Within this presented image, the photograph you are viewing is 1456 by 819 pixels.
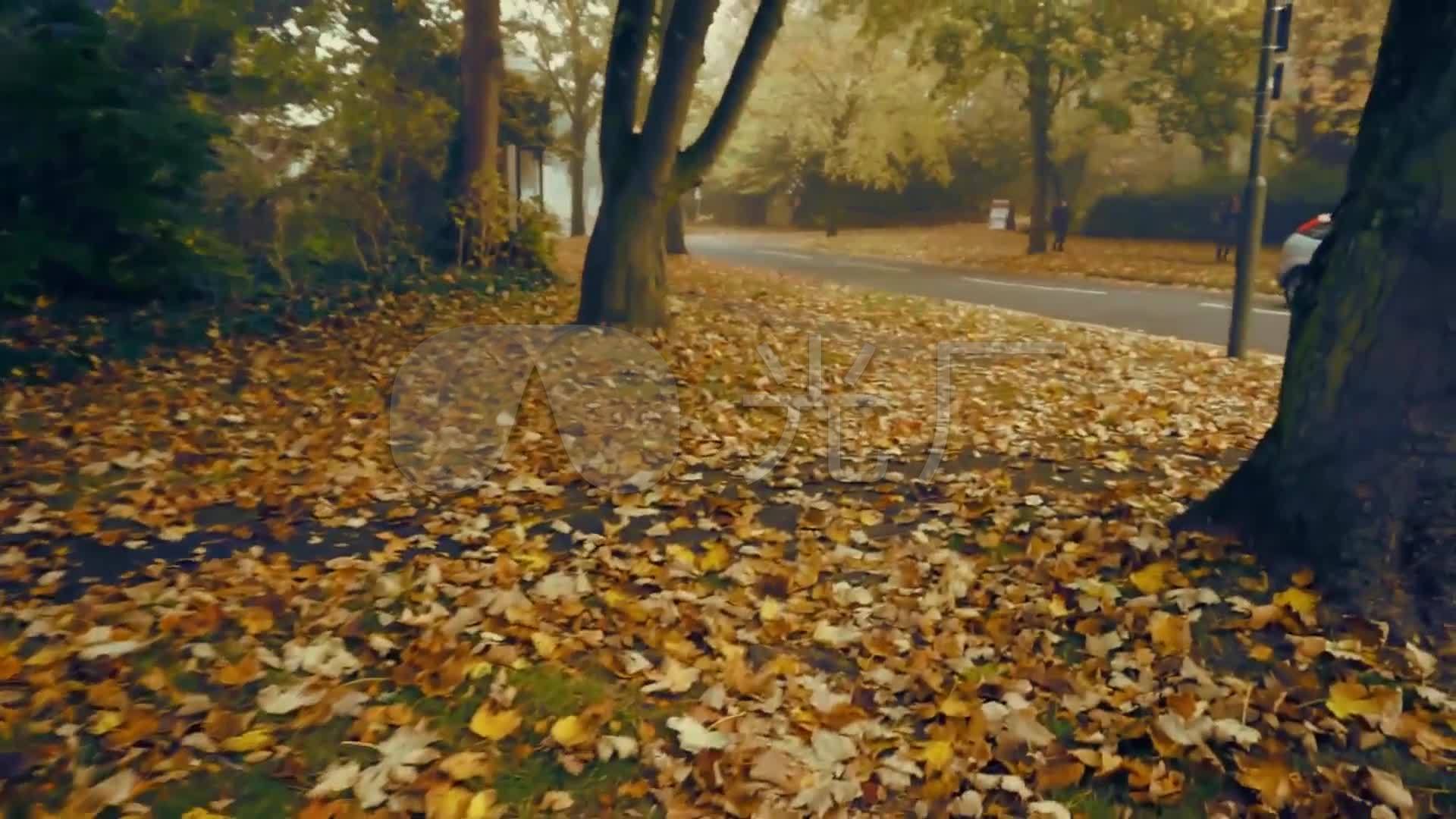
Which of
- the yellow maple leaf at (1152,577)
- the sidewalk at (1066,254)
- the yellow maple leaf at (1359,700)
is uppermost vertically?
the sidewalk at (1066,254)

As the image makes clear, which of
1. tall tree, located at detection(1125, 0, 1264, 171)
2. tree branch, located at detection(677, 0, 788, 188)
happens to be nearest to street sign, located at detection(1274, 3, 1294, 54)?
tree branch, located at detection(677, 0, 788, 188)

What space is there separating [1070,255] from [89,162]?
79.2 feet

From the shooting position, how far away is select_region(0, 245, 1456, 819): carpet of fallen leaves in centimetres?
324

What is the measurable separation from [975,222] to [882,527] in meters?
39.9

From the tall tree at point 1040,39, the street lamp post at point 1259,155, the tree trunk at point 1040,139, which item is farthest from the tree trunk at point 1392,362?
the tree trunk at point 1040,139

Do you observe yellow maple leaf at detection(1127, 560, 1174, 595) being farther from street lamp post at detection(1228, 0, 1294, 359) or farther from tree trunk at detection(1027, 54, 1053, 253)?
tree trunk at detection(1027, 54, 1053, 253)

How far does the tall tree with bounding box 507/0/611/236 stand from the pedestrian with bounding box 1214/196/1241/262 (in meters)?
15.6

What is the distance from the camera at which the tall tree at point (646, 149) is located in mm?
10273

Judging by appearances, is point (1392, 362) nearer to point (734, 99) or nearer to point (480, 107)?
point (734, 99)

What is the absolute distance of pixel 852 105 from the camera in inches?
1549

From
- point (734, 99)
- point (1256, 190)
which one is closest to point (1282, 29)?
point (1256, 190)

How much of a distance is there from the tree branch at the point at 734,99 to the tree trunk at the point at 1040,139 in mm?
17840
